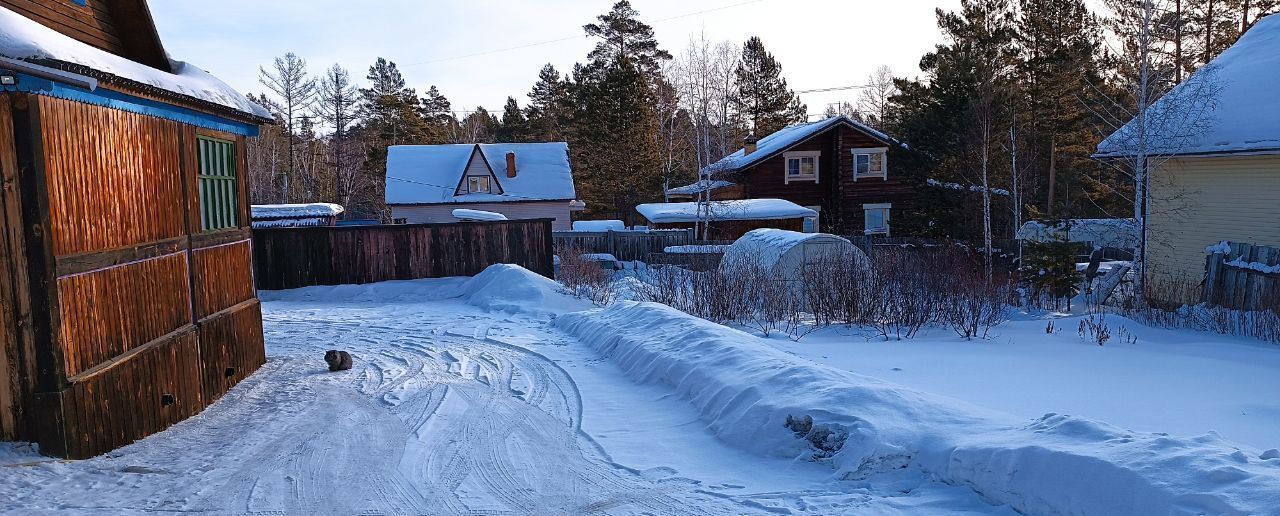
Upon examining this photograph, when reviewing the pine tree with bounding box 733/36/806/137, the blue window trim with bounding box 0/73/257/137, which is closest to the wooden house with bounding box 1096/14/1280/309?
the blue window trim with bounding box 0/73/257/137

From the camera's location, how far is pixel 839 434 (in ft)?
19.1

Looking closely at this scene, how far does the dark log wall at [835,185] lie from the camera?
38.1 meters

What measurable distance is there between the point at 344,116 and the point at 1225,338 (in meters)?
52.6

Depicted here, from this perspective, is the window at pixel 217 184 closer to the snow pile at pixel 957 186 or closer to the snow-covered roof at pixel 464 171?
the snow pile at pixel 957 186

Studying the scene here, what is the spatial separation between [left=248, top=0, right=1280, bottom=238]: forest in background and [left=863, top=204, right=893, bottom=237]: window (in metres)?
3.24

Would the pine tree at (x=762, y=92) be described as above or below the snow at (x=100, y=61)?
above

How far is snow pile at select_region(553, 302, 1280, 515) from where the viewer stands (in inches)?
159

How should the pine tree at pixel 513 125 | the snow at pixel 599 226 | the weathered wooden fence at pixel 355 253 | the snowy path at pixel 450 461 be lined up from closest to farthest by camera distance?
the snowy path at pixel 450 461 < the weathered wooden fence at pixel 355 253 < the snow at pixel 599 226 < the pine tree at pixel 513 125

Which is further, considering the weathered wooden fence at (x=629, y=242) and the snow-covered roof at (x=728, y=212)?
the snow-covered roof at (x=728, y=212)

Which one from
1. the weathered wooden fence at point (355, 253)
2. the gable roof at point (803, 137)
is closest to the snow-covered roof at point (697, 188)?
the gable roof at point (803, 137)

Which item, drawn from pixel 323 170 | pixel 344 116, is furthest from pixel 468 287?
pixel 323 170

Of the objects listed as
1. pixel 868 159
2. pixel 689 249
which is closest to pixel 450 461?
pixel 689 249

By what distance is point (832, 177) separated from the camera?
3878 cm

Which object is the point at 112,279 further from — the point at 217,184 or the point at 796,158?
the point at 796,158
